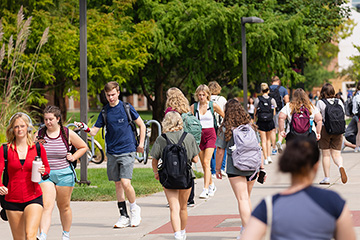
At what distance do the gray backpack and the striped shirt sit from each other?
5.79 ft

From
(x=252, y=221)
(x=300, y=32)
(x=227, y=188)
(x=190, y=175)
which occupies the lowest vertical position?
(x=227, y=188)

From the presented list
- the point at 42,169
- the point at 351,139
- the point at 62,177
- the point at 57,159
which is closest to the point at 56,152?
the point at 57,159

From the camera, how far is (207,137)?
1110cm

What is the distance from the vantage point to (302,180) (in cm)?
327

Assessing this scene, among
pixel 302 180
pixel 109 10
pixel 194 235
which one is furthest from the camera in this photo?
pixel 109 10

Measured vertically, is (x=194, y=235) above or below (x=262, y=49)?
below

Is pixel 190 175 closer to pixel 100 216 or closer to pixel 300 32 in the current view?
pixel 100 216

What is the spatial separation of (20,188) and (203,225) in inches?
118

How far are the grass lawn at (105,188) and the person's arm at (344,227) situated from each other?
26.4 feet

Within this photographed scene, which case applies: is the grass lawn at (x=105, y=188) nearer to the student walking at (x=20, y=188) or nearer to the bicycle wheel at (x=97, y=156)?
the bicycle wheel at (x=97, y=156)

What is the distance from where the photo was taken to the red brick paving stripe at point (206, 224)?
8.27 m

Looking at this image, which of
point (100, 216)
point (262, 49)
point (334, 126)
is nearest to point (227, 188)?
point (334, 126)

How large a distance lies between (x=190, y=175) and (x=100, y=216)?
265 centimetres

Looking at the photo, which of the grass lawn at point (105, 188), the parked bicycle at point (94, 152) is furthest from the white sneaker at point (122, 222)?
the parked bicycle at point (94, 152)
